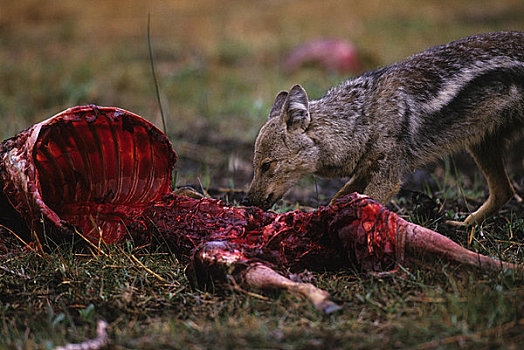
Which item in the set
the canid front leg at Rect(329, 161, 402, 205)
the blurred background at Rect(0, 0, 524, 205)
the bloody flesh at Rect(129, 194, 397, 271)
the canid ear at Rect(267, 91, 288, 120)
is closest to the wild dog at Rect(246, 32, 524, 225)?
the canid front leg at Rect(329, 161, 402, 205)

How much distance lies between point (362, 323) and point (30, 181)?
1993 millimetres

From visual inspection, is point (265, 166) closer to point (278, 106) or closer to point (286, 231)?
point (278, 106)

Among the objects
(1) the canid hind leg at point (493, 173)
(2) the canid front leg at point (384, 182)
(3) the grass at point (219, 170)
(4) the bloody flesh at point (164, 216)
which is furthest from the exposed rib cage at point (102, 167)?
(1) the canid hind leg at point (493, 173)

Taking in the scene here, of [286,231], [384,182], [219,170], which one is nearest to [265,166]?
[384,182]

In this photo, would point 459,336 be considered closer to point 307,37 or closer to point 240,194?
point 240,194

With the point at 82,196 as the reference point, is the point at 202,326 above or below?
below

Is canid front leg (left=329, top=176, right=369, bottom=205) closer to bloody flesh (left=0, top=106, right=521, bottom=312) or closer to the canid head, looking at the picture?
the canid head

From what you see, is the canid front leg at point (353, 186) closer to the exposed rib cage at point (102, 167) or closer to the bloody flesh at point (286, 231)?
the bloody flesh at point (286, 231)

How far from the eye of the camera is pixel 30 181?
10.0 ft

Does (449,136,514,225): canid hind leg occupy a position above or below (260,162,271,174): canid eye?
below

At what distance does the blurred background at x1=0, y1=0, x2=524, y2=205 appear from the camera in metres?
7.48

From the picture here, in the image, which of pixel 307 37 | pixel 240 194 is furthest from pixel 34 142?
pixel 307 37

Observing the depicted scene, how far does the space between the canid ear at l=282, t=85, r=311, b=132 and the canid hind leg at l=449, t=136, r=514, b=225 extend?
4.85 feet

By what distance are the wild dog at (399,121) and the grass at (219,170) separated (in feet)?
1.34
